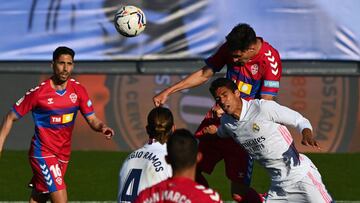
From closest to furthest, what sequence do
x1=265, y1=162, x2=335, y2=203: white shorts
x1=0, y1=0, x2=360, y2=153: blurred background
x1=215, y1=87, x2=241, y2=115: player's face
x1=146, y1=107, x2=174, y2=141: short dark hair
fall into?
x1=146, y1=107, x2=174, y2=141: short dark hair < x1=215, y1=87, x2=241, y2=115: player's face < x1=265, y1=162, x2=335, y2=203: white shorts < x1=0, y1=0, x2=360, y2=153: blurred background

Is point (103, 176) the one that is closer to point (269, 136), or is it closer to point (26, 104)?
point (26, 104)

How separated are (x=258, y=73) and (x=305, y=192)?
5.31 feet

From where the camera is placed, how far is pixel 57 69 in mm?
11883

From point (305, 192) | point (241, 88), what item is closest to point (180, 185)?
point (305, 192)

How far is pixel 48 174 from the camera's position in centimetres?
1204

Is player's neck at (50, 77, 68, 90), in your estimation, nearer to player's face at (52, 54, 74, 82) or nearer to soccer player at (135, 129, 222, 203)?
player's face at (52, 54, 74, 82)

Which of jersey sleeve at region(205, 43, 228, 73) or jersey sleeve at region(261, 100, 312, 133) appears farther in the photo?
jersey sleeve at region(205, 43, 228, 73)

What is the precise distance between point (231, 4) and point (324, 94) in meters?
A: 2.34

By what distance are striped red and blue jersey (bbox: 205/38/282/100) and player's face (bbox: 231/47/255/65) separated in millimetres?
217

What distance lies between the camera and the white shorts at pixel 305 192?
1027 cm

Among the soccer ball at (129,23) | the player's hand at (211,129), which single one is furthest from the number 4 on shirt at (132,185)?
the soccer ball at (129,23)

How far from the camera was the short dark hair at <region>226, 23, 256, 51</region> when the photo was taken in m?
10.6

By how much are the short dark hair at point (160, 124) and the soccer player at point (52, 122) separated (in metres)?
3.38

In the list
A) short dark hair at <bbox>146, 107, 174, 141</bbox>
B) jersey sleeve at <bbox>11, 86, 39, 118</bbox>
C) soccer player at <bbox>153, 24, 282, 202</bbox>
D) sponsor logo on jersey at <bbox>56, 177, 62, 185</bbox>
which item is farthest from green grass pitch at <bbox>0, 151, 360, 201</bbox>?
short dark hair at <bbox>146, 107, 174, 141</bbox>
